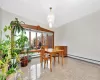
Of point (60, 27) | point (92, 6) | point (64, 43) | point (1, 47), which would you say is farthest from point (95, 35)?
point (1, 47)

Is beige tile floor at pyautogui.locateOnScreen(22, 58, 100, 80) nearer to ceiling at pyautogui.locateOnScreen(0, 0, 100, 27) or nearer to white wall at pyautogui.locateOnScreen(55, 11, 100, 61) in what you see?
white wall at pyautogui.locateOnScreen(55, 11, 100, 61)

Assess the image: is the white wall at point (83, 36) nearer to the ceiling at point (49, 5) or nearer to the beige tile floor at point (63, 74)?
the ceiling at point (49, 5)

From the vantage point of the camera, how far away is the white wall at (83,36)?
3.97 m

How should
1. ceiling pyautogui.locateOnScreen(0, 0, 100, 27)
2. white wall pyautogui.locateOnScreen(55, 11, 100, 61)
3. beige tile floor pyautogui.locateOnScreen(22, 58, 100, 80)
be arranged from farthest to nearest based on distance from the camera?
white wall pyautogui.locateOnScreen(55, 11, 100, 61) < ceiling pyautogui.locateOnScreen(0, 0, 100, 27) < beige tile floor pyautogui.locateOnScreen(22, 58, 100, 80)

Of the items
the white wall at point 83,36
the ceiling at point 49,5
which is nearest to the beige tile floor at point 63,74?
the white wall at point 83,36

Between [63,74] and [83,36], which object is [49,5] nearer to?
[83,36]

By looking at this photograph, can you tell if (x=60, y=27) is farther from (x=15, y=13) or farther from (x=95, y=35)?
(x=15, y=13)

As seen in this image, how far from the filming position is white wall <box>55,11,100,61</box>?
397 cm

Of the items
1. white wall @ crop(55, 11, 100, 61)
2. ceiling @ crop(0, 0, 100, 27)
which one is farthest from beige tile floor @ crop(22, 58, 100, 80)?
ceiling @ crop(0, 0, 100, 27)

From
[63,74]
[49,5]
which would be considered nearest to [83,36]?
[49,5]

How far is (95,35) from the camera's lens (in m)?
4.00

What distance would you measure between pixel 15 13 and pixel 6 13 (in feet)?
1.48

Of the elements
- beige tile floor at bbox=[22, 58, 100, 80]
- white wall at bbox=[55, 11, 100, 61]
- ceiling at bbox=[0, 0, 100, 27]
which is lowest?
beige tile floor at bbox=[22, 58, 100, 80]

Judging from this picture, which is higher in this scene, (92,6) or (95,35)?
(92,6)
